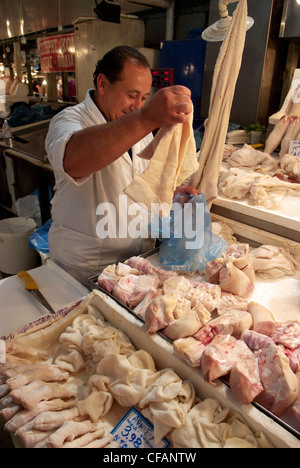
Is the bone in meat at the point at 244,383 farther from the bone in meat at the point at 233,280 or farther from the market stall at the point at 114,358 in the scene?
the bone in meat at the point at 233,280

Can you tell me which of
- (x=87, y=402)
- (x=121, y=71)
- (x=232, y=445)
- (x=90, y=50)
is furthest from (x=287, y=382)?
(x=90, y=50)

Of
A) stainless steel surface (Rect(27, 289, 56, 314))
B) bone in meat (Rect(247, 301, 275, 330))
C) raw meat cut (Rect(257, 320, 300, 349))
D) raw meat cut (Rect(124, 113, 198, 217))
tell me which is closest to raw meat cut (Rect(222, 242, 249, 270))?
bone in meat (Rect(247, 301, 275, 330))

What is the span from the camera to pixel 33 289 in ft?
6.02

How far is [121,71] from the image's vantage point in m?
1.95

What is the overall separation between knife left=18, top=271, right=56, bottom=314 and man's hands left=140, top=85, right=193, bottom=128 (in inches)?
42.1

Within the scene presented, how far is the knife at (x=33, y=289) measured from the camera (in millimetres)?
1712

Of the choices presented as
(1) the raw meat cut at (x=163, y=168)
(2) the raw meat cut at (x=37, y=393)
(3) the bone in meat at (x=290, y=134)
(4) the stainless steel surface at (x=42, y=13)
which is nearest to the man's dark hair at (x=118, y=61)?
(1) the raw meat cut at (x=163, y=168)

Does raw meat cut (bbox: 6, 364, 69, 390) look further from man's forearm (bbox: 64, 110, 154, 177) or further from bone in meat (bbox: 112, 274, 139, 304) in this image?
man's forearm (bbox: 64, 110, 154, 177)

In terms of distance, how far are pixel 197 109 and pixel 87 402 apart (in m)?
5.64

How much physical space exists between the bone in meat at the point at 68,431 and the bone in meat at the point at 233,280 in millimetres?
927

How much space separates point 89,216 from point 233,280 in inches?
42.5

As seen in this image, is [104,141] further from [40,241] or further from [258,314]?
[40,241]

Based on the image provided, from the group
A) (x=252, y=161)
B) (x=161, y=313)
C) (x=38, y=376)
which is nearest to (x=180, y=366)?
(x=161, y=313)
